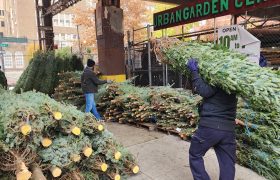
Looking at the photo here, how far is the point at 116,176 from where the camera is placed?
379 cm

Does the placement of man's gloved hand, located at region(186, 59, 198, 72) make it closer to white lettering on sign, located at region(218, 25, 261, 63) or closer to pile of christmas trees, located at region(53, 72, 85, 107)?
white lettering on sign, located at region(218, 25, 261, 63)

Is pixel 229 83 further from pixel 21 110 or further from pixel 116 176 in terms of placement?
pixel 21 110

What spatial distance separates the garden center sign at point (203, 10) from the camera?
6.51 m

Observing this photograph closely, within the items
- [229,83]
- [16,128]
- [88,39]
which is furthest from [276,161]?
[88,39]

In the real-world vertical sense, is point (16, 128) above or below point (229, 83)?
below

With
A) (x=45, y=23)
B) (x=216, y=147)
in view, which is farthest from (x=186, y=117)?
(x=45, y=23)

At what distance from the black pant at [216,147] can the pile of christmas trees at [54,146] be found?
3.61ft

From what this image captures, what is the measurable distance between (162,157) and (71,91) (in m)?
5.41

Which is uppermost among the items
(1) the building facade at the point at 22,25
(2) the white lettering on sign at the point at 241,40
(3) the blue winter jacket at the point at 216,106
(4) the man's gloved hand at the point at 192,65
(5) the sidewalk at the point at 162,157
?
(1) the building facade at the point at 22,25

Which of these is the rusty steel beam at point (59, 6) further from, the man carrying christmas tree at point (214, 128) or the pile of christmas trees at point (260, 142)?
the man carrying christmas tree at point (214, 128)

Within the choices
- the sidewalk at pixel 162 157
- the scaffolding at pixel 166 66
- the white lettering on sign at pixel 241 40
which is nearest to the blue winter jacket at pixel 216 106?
the sidewalk at pixel 162 157

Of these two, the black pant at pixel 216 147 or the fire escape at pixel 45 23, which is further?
the fire escape at pixel 45 23

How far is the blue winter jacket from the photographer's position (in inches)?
129

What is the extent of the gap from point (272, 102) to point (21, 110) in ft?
9.99
